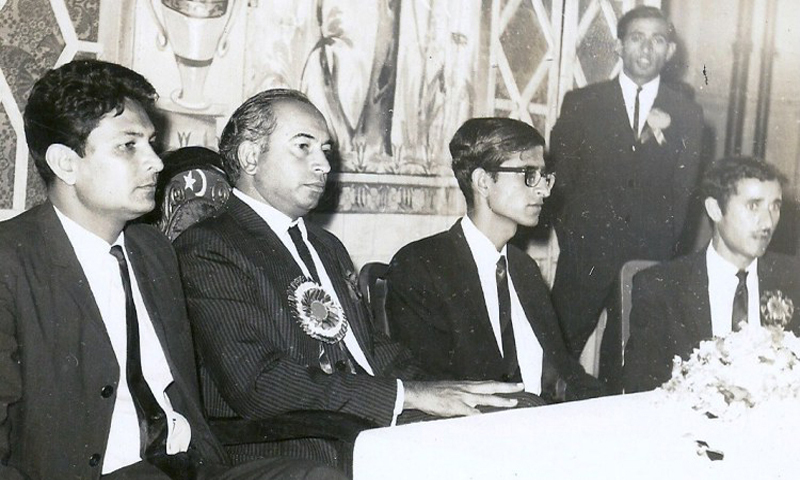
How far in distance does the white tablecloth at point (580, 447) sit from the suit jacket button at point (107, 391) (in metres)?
0.57

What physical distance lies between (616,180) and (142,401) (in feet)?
10.1

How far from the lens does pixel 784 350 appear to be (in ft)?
6.93

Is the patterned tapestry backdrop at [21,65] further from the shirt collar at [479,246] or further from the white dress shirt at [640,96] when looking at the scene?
the white dress shirt at [640,96]

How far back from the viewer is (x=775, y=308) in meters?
3.81

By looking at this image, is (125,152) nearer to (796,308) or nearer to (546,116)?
(546,116)

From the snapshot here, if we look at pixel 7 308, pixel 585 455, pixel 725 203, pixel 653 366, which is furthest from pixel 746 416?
pixel 725 203

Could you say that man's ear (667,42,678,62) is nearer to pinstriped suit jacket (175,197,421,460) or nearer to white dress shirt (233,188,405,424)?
white dress shirt (233,188,405,424)

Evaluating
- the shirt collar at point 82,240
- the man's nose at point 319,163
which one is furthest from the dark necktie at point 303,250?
the shirt collar at point 82,240

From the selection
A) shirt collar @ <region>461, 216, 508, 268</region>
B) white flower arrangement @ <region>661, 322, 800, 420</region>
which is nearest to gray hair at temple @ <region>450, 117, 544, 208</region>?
shirt collar @ <region>461, 216, 508, 268</region>

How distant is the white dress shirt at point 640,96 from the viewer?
4441 millimetres

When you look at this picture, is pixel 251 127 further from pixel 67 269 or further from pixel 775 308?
pixel 775 308

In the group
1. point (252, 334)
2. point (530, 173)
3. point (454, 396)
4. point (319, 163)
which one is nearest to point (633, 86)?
point (530, 173)

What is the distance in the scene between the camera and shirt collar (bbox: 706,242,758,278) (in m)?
3.56

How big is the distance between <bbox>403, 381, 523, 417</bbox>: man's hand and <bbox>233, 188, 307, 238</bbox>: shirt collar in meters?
0.62
